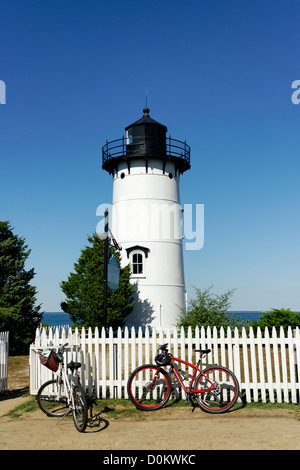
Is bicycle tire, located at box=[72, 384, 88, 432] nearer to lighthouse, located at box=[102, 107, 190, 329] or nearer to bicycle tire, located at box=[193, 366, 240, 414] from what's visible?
bicycle tire, located at box=[193, 366, 240, 414]

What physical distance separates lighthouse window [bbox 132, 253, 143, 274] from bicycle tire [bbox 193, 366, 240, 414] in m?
17.3

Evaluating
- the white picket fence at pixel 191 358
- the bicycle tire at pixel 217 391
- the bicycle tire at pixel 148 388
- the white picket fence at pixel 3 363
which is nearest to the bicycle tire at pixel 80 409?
the bicycle tire at pixel 148 388

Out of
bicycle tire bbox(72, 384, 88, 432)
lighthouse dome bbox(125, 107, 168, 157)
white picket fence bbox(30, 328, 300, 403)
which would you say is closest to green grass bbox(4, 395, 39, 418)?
white picket fence bbox(30, 328, 300, 403)

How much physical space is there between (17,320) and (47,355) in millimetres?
13875

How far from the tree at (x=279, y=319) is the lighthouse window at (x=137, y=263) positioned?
32.6 ft

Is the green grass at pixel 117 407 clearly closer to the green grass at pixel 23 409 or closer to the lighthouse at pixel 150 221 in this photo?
the green grass at pixel 23 409

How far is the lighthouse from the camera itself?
26328 millimetres

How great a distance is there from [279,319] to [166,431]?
39.2 ft

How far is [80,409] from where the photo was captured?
7.57 metres

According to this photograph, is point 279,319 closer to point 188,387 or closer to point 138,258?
point 188,387
